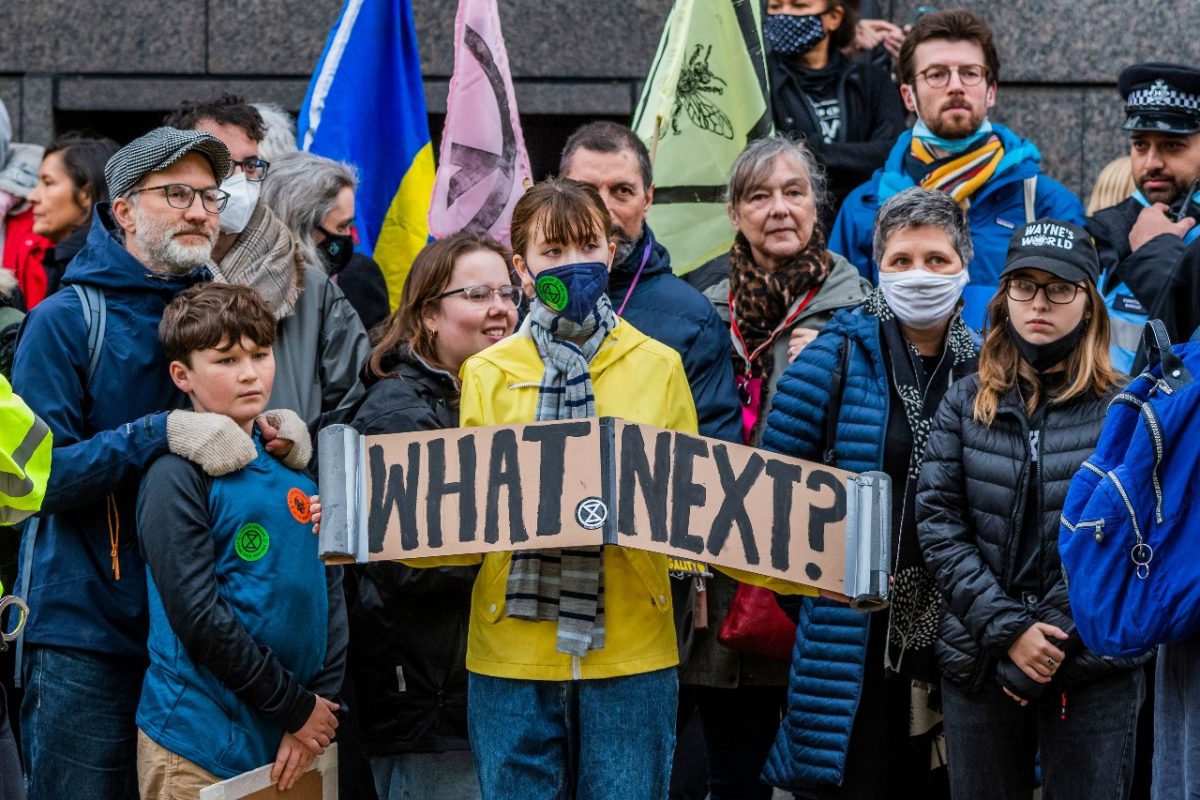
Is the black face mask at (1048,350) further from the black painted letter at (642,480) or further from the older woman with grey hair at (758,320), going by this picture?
the black painted letter at (642,480)

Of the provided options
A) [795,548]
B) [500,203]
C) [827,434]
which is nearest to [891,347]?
[827,434]

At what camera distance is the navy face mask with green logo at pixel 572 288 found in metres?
4.48

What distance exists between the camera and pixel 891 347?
215 inches

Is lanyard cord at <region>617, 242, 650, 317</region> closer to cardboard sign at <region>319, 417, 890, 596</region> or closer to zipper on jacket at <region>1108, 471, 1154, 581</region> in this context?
cardboard sign at <region>319, 417, 890, 596</region>

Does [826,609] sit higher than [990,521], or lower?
lower

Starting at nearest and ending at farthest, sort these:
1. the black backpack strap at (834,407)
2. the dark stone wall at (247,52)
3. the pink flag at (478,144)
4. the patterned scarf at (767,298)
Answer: the black backpack strap at (834,407), the patterned scarf at (767,298), the pink flag at (478,144), the dark stone wall at (247,52)

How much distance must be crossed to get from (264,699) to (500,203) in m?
2.37

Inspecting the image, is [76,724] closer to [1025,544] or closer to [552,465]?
[552,465]

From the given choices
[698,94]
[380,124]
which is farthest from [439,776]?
[380,124]

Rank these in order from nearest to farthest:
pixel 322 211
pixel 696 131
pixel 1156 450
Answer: pixel 1156 450, pixel 322 211, pixel 696 131

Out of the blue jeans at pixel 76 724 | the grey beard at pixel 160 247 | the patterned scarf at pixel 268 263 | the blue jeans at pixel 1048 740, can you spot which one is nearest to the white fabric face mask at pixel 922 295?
the blue jeans at pixel 1048 740

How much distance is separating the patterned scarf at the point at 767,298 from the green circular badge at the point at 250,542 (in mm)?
1799

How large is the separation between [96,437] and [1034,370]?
8.22 feet

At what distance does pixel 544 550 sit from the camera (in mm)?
4543
